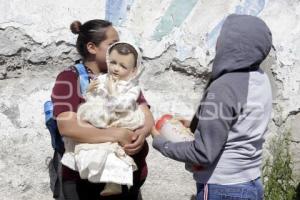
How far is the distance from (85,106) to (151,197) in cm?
126

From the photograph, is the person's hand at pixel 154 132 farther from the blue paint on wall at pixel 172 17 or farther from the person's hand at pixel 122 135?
the blue paint on wall at pixel 172 17

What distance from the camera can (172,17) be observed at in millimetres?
3672

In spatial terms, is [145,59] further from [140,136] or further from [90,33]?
[140,136]

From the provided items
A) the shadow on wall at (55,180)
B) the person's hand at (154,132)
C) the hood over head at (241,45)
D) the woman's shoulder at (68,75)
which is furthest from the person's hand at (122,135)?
the shadow on wall at (55,180)

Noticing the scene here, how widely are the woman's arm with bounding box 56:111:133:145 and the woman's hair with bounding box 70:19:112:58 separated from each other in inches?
15.1

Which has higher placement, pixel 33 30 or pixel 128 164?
pixel 33 30

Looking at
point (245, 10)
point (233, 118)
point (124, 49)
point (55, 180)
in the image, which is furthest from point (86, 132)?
point (245, 10)

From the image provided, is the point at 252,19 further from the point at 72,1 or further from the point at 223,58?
the point at 72,1

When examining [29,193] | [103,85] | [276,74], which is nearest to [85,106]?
[103,85]

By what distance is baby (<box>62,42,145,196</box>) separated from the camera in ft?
8.80

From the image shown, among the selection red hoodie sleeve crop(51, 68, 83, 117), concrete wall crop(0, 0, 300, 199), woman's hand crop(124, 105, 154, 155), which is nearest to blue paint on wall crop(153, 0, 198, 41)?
concrete wall crop(0, 0, 300, 199)

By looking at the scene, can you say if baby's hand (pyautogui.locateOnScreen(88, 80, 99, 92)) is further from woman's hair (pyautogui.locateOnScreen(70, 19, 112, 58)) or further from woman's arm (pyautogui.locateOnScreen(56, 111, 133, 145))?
woman's hair (pyautogui.locateOnScreen(70, 19, 112, 58))

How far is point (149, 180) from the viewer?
3.81 metres

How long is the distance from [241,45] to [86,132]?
82 cm
